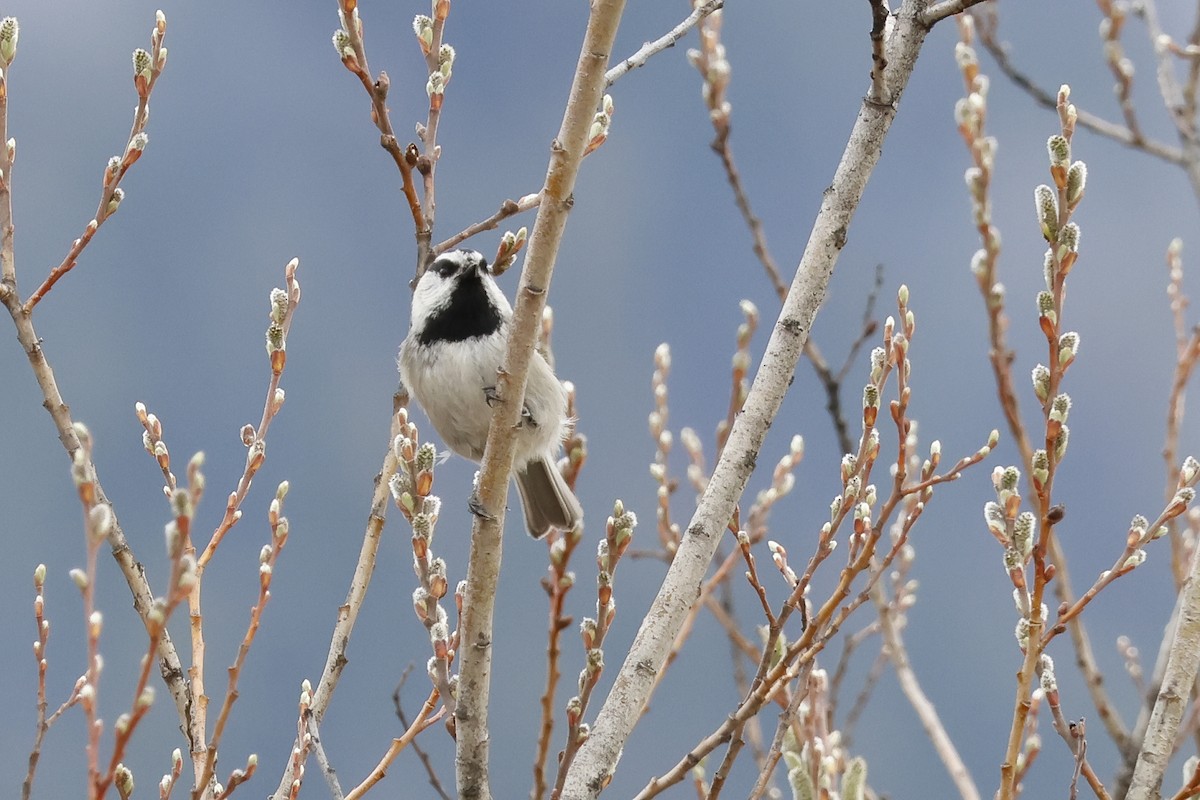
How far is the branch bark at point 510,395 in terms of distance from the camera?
6.92 feet

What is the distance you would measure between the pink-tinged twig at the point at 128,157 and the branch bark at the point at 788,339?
1537 millimetres

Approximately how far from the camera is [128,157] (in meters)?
2.69

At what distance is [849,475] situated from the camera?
2398 millimetres

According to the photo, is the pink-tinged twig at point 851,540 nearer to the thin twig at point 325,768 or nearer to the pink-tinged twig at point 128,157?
the thin twig at point 325,768

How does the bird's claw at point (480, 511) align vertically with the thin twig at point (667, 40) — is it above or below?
below

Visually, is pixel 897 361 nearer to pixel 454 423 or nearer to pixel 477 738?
pixel 477 738

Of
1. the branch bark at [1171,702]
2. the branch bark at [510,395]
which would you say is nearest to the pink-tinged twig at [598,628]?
the branch bark at [510,395]

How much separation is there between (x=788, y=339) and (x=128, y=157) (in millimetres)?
1599

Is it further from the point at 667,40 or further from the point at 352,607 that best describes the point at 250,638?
the point at 667,40

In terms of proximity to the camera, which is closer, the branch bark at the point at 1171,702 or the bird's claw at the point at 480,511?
the branch bark at the point at 1171,702

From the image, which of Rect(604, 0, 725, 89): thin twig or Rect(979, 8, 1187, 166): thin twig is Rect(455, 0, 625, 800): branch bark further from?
Rect(979, 8, 1187, 166): thin twig

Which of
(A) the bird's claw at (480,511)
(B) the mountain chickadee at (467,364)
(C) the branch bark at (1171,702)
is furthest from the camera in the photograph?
(B) the mountain chickadee at (467,364)

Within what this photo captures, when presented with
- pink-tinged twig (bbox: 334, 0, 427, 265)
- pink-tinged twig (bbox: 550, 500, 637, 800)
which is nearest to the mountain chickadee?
pink-tinged twig (bbox: 334, 0, 427, 265)

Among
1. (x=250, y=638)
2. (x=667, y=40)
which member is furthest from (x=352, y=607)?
(x=667, y=40)
